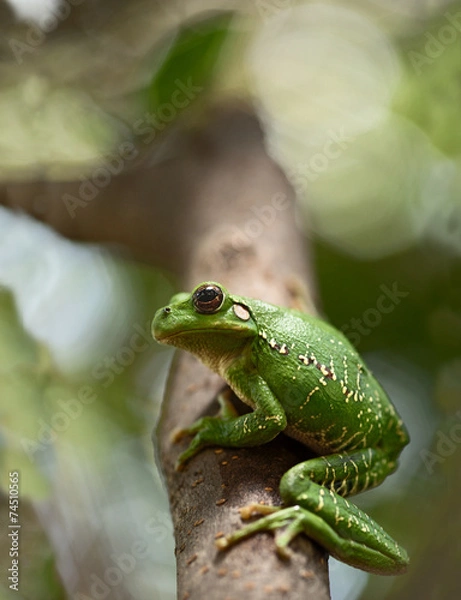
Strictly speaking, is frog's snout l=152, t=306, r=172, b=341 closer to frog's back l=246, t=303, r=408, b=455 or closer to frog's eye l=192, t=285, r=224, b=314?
frog's eye l=192, t=285, r=224, b=314

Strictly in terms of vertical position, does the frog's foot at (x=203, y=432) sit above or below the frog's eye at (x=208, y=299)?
below

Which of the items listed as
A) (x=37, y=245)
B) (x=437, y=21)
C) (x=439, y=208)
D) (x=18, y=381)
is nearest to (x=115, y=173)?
(x=37, y=245)

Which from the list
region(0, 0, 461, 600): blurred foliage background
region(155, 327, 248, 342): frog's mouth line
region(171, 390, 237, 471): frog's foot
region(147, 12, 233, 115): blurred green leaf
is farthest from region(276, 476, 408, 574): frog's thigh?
region(147, 12, 233, 115): blurred green leaf

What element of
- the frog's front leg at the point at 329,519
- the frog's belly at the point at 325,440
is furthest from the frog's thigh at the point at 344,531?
the frog's belly at the point at 325,440

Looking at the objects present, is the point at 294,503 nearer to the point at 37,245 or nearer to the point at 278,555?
the point at 278,555

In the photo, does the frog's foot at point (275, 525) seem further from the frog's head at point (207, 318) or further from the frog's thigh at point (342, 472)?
the frog's head at point (207, 318)

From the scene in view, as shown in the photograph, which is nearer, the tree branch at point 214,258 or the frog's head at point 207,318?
the tree branch at point 214,258
